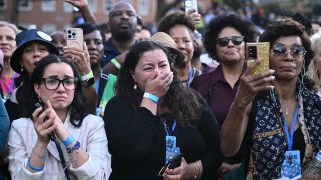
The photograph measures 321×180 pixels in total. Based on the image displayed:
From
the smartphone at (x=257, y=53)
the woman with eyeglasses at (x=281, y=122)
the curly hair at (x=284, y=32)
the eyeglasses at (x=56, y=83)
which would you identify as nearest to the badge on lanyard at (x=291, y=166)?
the woman with eyeglasses at (x=281, y=122)

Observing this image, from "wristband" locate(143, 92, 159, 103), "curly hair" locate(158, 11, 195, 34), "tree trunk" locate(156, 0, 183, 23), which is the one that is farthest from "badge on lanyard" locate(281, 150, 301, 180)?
"tree trunk" locate(156, 0, 183, 23)

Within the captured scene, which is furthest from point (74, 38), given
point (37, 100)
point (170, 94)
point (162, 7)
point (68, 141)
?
point (162, 7)

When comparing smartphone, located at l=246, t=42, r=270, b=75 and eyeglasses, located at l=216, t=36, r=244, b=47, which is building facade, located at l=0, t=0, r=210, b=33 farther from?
smartphone, located at l=246, t=42, r=270, b=75

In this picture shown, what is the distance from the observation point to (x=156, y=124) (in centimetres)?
399

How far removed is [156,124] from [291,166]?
1093 millimetres

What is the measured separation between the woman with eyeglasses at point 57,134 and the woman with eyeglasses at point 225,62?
4.74ft

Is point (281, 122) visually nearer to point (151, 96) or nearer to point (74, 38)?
point (151, 96)

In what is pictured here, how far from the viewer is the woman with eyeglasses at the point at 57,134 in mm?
3596

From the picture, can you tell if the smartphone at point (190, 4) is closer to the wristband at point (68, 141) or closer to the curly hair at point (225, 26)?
the curly hair at point (225, 26)

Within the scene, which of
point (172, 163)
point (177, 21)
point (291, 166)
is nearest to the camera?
point (172, 163)

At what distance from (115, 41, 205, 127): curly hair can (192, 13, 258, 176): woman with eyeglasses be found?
2.41 feet

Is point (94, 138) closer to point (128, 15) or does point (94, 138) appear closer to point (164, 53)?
point (164, 53)

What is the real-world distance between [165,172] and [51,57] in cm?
127

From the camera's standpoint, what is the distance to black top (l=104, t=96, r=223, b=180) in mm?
3895
